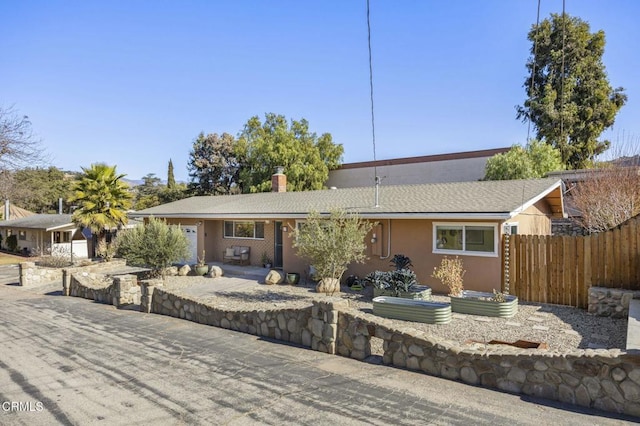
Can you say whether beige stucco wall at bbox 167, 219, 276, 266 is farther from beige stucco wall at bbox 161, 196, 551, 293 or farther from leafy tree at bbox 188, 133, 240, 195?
leafy tree at bbox 188, 133, 240, 195

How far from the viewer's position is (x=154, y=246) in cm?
1490

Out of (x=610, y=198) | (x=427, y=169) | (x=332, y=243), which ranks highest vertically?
(x=427, y=169)

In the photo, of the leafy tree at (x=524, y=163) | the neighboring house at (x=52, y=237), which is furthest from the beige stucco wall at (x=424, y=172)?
the neighboring house at (x=52, y=237)

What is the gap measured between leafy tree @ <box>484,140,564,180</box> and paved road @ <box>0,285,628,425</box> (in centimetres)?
1847

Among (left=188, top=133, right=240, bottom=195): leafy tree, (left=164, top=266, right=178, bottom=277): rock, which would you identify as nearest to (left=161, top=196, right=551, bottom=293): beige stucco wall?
(left=164, top=266, right=178, bottom=277): rock

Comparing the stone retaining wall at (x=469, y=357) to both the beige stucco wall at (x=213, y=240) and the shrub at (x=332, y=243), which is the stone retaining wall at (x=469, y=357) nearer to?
the shrub at (x=332, y=243)

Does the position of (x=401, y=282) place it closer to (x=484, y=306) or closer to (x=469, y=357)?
(x=484, y=306)

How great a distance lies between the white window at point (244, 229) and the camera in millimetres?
18281

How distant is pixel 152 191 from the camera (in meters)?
52.6

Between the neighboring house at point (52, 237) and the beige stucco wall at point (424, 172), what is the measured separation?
2083 centimetres

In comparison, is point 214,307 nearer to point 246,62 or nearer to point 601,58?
point 246,62

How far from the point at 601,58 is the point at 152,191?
161 ft

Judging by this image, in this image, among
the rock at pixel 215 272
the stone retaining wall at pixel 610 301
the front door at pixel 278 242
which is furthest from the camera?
the front door at pixel 278 242

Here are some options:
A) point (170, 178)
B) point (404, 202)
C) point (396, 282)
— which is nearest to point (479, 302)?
point (396, 282)
